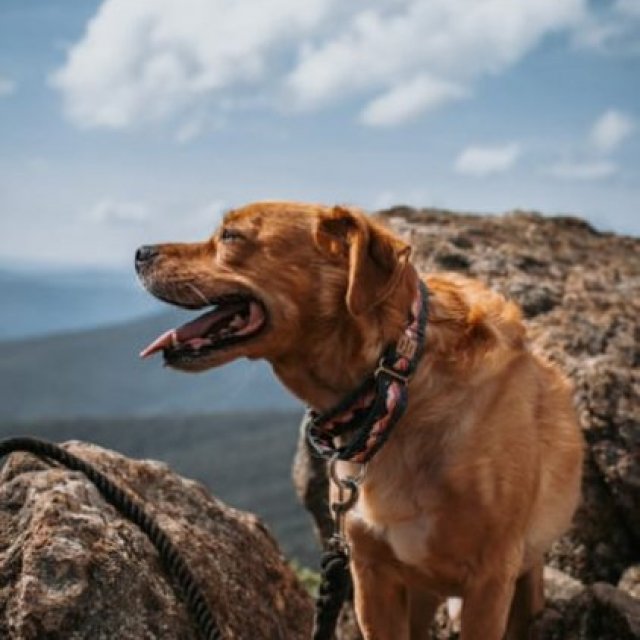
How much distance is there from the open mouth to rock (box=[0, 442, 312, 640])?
2.16 ft

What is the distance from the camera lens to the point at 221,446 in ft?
223

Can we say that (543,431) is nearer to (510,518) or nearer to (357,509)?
(510,518)

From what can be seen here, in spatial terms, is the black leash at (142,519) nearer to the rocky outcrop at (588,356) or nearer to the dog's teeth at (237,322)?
the dog's teeth at (237,322)

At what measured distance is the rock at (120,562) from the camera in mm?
3734

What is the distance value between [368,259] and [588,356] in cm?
279

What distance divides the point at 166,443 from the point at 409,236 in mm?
63569

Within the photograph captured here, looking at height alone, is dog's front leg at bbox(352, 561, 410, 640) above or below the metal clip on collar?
below

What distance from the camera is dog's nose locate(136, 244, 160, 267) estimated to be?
172 inches

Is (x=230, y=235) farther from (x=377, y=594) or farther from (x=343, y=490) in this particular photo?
(x=377, y=594)

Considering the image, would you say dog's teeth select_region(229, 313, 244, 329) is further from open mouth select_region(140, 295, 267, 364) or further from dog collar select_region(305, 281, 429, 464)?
dog collar select_region(305, 281, 429, 464)

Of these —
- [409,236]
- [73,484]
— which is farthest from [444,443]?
[409,236]

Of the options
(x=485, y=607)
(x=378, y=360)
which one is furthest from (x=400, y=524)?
(x=378, y=360)

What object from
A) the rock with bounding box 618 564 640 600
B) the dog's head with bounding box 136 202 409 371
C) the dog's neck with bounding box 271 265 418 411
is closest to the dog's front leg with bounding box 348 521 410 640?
the dog's neck with bounding box 271 265 418 411

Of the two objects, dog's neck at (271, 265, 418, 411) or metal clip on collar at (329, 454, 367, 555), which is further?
metal clip on collar at (329, 454, 367, 555)
